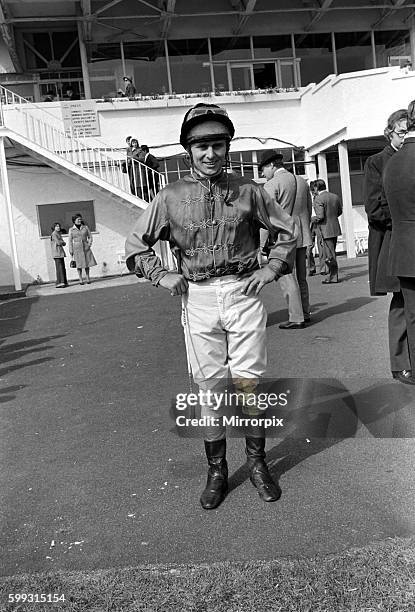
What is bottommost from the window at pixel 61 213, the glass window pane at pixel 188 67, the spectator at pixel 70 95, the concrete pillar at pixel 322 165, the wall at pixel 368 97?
the window at pixel 61 213

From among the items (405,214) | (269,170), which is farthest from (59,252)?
(405,214)

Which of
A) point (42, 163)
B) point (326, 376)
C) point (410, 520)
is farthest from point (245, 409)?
point (42, 163)

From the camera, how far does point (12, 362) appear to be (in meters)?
8.55

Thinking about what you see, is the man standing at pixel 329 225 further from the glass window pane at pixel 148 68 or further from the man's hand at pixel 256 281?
the glass window pane at pixel 148 68

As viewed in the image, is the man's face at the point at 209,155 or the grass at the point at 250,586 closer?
the grass at the point at 250,586

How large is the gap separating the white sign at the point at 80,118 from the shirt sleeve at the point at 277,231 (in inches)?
690

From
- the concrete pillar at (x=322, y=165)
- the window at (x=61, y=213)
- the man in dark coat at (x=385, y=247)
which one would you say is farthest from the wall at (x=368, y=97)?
the man in dark coat at (x=385, y=247)

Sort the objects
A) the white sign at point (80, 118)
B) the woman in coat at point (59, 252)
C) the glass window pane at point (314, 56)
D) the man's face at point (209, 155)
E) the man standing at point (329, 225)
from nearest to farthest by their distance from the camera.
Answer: the man's face at point (209, 155), the man standing at point (329, 225), the woman in coat at point (59, 252), the white sign at point (80, 118), the glass window pane at point (314, 56)

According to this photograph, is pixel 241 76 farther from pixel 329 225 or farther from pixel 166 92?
pixel 329 225

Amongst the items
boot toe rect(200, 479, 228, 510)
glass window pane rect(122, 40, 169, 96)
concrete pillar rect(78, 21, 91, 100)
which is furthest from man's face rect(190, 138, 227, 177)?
glass window pane rect(122, 40, 169, 96)

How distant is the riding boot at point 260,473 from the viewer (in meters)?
3.79

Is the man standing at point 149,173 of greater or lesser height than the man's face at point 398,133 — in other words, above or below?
above

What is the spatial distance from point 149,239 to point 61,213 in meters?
17.5

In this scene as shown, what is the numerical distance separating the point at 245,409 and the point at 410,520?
1.08 m
